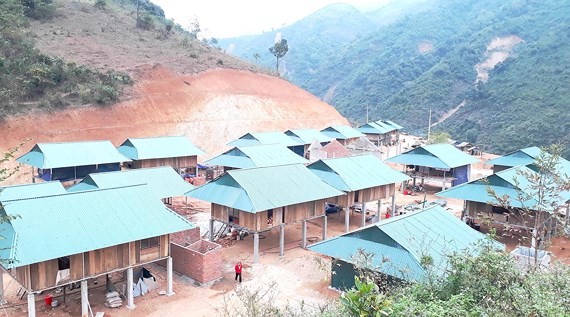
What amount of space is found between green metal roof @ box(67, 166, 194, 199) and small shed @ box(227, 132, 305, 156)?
1862 cm

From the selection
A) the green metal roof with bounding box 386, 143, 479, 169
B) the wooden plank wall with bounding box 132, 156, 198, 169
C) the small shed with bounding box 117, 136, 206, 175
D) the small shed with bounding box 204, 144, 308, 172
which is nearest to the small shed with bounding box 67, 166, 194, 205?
the small shed with bounding box 204, 144, 308, 172

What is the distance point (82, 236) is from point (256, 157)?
865 inches

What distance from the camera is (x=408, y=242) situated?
18062mm

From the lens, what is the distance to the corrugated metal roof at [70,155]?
3456 centimetres

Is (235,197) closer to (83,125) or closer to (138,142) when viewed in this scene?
(138,142)

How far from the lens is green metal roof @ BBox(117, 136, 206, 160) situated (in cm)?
4002

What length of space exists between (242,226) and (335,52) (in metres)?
159

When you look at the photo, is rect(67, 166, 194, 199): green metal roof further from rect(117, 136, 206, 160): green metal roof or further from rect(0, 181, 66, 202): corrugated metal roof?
rect(117, 136, 206, 160): green metal roof

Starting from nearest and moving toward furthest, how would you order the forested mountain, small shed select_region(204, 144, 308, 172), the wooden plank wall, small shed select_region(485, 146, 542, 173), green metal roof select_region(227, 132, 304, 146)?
small shed select_region(204, 144, 308, 172)
the wooden plank wall
small shed select_region(485, 146, 542, 173)
green metal roof select_region(227, 132, 304, 146)
the forested mountain

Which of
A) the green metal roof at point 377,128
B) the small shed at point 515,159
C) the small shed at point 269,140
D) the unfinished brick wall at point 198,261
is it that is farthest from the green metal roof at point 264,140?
the unfinished brick wall at point 198,261

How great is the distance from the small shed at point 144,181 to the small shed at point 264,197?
3.64 m

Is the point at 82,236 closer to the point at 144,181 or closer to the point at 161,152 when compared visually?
the point at 144,181

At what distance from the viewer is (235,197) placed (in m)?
24.0

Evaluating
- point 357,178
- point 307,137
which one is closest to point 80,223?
point 357,178
